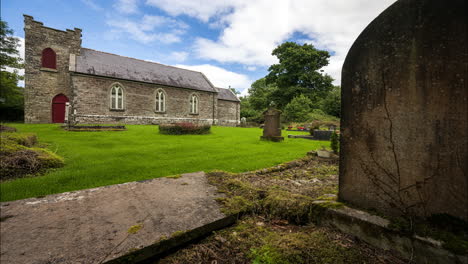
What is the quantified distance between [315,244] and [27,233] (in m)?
2.15

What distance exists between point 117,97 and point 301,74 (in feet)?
89.1

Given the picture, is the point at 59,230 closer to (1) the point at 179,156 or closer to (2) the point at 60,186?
(2) the point at 60,186

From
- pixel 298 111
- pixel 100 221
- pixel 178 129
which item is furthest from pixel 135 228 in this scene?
pixel 298 111

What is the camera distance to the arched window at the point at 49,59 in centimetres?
1903

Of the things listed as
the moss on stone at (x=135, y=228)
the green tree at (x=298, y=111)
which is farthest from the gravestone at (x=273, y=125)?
the green tree at (x=298, y=111)

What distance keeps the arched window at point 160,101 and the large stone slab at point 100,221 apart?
21.8 meters

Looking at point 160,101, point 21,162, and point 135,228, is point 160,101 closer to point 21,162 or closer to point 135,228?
point 21,162

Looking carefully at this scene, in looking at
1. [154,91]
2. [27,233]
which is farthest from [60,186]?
[154,91]

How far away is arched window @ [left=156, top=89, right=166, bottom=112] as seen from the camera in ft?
73.9

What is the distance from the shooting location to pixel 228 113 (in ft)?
A: 99.5

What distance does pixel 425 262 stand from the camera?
1335 mm

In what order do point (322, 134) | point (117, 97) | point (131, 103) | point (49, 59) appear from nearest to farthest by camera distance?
point (322, 134)
point (49, 59)
point (117, 97)
point (131, 103)

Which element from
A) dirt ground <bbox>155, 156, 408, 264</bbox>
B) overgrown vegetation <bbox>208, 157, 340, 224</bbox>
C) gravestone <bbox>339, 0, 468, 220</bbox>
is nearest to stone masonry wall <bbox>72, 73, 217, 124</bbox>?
overgrown vegetation <bbox>208, 157, 340, 224</bbox>

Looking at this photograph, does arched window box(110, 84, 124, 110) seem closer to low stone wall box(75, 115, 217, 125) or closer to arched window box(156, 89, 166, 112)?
low stone wall box(75, 115, 217, 125)
